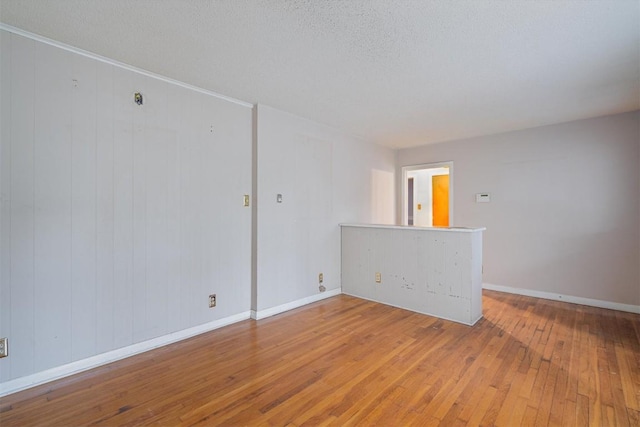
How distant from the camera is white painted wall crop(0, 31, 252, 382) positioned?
6.73ft

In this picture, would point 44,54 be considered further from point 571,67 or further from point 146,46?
point 571,67

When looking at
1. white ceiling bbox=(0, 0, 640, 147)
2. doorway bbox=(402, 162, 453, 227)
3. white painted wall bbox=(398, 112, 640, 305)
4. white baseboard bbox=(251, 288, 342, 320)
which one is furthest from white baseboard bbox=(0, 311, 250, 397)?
doorway bbox=(402, 162, 453, 227)

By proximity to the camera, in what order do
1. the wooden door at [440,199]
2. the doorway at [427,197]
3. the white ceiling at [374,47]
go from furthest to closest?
the wooden door at [440,199], the doorway at [427,197], the white ceiling at [374,47]

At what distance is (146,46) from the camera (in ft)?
7.25

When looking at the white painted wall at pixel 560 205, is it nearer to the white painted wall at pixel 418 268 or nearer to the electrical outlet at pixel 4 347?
the white painted wall at pixel 418 268

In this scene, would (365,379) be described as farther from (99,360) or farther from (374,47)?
(374,47)

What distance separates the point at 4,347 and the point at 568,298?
586 centimetres

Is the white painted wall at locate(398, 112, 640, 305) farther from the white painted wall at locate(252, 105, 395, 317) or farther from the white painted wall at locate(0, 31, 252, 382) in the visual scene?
the white painted wall at locate(0, 31, 252, 382)

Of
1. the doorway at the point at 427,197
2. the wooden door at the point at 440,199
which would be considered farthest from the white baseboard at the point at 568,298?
the wooden door at the point at 440,199

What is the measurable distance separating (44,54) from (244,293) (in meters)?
2.65

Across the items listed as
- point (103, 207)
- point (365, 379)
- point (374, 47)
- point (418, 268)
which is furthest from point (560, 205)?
point (103, 207)

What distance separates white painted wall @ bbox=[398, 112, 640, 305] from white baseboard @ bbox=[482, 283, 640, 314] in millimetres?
49

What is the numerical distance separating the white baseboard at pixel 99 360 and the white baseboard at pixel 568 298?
4.02m

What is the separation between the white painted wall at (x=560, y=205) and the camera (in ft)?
12.1
